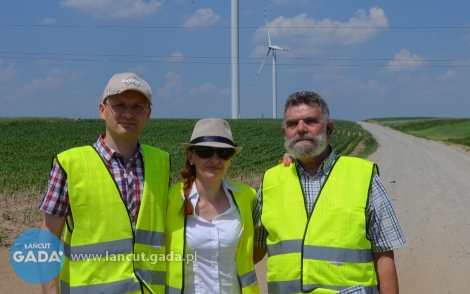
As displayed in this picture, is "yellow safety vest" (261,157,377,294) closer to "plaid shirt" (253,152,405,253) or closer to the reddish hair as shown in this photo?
"plaid shirt" (253,152,405,253)

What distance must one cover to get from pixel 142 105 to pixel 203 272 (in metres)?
1.12

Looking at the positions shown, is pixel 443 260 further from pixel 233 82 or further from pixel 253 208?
pixel 233 82

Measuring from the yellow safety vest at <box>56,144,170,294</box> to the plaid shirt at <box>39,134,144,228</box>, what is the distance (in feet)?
0.14

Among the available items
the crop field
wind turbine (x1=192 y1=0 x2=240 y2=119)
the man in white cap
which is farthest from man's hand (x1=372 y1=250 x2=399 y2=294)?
wind turbine (x1=192 y1=0 x2=240 y2=119)

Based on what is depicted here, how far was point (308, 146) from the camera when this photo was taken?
3439 mm

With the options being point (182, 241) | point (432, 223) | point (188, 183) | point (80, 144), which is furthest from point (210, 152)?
point (80, 144)

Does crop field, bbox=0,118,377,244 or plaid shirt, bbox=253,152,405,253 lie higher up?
crop field, bbox=0,118,377,244

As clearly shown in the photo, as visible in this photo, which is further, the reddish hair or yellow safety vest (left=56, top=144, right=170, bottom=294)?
the reddish hair

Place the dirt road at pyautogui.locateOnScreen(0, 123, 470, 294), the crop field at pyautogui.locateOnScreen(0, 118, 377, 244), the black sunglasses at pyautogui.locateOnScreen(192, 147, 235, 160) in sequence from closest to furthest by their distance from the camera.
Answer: the black sunglasses at pyautogui.locateOnScreen(192, 147, 235, 160) → the dirt road at pyautogui.locateOnScreen(0, 123, 470, 294) → the crop field at pyautogui.locateOnScreen(0, 118, 377, 244)

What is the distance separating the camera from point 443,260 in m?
8.23

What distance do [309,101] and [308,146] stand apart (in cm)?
31

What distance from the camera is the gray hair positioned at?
351cm

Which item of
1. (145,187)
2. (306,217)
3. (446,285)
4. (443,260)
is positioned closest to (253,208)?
(306,217)

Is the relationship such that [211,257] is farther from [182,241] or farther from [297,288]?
[297,288]
